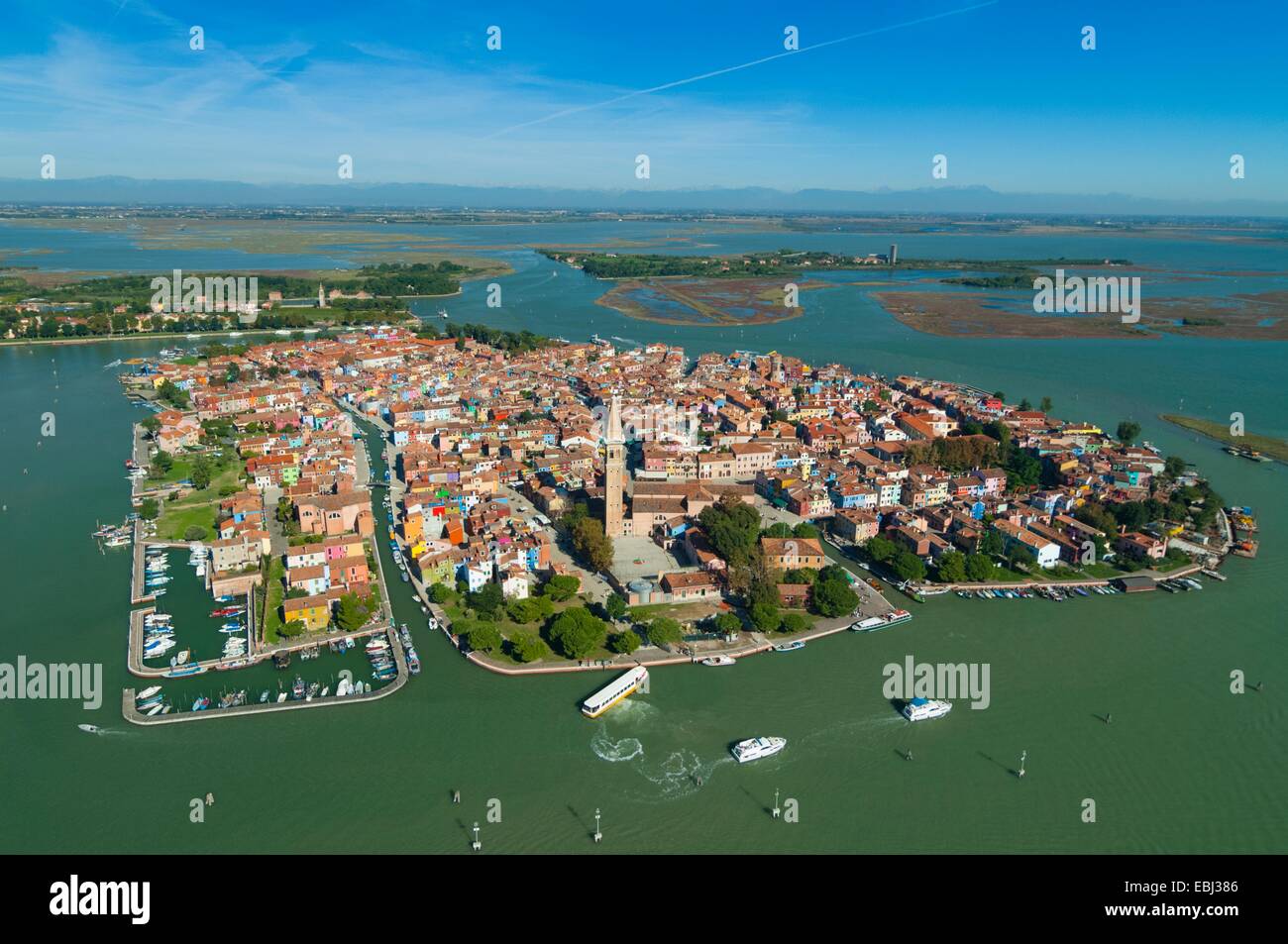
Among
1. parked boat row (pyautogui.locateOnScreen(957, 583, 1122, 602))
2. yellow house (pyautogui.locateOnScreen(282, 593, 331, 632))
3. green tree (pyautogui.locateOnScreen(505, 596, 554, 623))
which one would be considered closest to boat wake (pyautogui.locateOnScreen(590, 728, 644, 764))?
green tree (pyautogui.locateOnScreen(505, 596, 554, 623))

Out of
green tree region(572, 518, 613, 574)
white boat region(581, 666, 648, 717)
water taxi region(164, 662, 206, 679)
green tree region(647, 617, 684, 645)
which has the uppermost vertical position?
green tree region(572, 518, 613, 574)

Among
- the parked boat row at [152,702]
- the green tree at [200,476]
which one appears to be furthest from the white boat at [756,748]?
the green tree at [200,476]

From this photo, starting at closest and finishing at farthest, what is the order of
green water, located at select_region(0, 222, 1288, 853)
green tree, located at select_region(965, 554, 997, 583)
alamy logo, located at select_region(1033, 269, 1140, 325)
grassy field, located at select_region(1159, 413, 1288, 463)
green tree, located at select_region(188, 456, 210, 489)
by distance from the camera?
green water, located at select_region(0, 222, 1288, 853)
green tree, located at select_region(965, 554, 997, 583)
green tree, located at select_region(188, 456, 210, 489)
grassy field, located at select_region(1159, 413, 1288, 463)
alamy logo, located at select_region(1033, 269, 1140, 325)

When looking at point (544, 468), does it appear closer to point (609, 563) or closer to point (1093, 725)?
point (609, 563)

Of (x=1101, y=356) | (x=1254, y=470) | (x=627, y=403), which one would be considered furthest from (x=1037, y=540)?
(x=1101, y=356)

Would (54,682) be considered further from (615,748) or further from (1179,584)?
(1179,584)

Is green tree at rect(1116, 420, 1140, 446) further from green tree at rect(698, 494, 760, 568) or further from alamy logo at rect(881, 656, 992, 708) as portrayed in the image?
alamy logo at rect(881, 656, 992, 708)

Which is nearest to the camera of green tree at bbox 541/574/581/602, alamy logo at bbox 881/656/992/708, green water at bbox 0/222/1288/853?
green water at bbox 0/222/1288/853

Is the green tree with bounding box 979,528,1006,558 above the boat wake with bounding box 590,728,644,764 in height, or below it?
above

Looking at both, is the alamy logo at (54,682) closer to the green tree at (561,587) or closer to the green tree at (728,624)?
the green tree at (561,587)
